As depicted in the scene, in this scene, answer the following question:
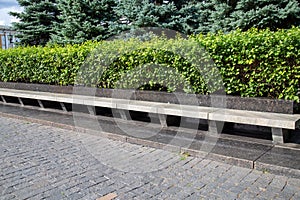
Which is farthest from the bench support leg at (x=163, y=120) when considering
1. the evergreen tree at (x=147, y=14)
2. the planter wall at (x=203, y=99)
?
A: the evergreen tree at (x=147, y=14)

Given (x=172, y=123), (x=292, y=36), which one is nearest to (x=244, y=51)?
(x=292, y=36)

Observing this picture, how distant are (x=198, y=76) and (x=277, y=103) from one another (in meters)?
1.39

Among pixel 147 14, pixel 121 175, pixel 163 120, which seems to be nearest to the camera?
pixel 121 175

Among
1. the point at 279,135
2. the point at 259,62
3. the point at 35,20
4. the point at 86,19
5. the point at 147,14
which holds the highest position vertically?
the point at 35,20

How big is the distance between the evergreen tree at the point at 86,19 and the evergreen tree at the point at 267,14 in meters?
5.46

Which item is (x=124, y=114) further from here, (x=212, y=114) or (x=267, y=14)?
(x=267, y=14)

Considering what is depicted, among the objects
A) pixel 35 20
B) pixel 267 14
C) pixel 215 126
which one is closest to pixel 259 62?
pixel 215 126

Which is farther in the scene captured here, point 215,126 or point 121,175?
point 215,126

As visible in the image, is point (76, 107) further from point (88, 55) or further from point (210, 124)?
point (210, 124)

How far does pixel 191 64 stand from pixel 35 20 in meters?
13.5

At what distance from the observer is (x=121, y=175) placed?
341 centimetres

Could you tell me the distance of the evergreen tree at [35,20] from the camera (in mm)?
15438

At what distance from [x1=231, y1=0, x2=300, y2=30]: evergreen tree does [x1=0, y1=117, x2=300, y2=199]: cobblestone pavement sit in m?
6.69

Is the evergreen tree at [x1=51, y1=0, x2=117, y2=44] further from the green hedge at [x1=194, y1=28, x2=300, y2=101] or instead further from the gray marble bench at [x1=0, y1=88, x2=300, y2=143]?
the green hedge at [x1=194, y1=28, x2=300, y2=101]
